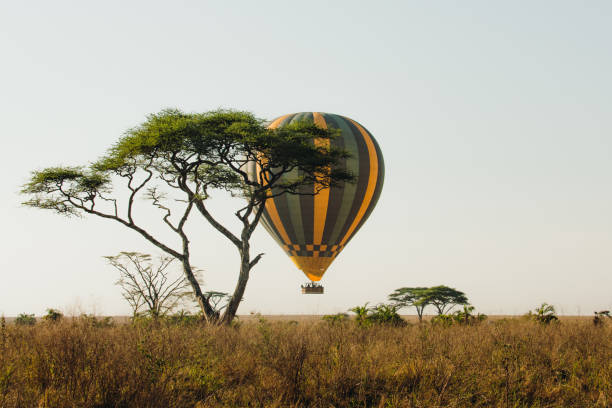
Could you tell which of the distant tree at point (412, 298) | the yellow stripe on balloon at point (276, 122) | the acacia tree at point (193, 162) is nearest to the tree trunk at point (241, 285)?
the acacia tree at point (193, 162)

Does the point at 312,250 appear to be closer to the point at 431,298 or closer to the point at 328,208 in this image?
the point at 328,208

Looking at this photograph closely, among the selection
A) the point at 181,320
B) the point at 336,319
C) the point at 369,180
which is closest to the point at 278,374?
the point at 181,320

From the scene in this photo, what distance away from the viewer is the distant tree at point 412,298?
6103 cm

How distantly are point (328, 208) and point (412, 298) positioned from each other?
1229 inches

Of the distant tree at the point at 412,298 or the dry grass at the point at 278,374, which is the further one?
the distant tree at the point at 412,298

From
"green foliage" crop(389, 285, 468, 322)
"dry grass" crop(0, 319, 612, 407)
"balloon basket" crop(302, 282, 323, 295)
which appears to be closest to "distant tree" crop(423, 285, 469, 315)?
"green foliage" crop(389, 285, 468, 322)

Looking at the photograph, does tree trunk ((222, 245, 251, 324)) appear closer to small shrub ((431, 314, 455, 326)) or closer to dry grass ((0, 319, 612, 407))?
small shrub ((431, 314, 455, 326))

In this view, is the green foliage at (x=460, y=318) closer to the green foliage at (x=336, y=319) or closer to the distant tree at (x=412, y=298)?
the green foliage at (x=336, y=319)

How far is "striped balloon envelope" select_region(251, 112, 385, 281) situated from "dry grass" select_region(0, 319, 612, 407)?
79.8ft

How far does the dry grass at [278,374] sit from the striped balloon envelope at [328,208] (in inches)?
958

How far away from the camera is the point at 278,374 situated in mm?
8742

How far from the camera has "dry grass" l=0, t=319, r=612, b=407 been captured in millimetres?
7500

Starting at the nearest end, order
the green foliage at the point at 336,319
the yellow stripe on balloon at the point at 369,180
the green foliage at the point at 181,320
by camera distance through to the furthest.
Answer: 1. the green foliage at the point at 181,320
2. the green foliage at the point at 336,319
3. the yellow stripe on balloon at the point at 369,180

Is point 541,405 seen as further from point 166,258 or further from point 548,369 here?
point 166,258
